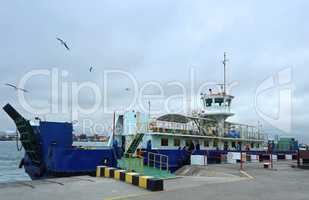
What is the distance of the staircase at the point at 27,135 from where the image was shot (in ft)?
57.2

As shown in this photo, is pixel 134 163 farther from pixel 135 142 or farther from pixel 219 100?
pixel 219 100

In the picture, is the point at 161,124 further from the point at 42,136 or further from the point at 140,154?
the point at 42,136

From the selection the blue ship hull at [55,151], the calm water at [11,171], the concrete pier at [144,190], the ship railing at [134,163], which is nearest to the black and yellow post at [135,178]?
the concrete pier at [144,190]

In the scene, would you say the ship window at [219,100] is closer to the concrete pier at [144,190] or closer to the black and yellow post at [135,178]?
the concrete pier at [144,190]

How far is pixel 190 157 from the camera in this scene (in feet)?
79.3

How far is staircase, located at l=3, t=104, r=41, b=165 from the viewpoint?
17.4m

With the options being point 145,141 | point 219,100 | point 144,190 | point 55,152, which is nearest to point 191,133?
point 145,141

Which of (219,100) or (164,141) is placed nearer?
(164,141)

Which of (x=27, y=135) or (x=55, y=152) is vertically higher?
(x=27, y=135)

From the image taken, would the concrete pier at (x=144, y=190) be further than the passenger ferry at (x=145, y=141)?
No

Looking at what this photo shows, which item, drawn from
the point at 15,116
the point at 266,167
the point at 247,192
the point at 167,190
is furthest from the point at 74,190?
the point at 266,167

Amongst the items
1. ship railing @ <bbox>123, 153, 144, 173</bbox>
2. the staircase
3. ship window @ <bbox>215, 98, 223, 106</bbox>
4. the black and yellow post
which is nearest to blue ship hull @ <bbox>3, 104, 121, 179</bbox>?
the staircase

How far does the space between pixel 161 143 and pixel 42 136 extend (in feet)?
29.1

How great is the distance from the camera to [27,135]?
17781mm
